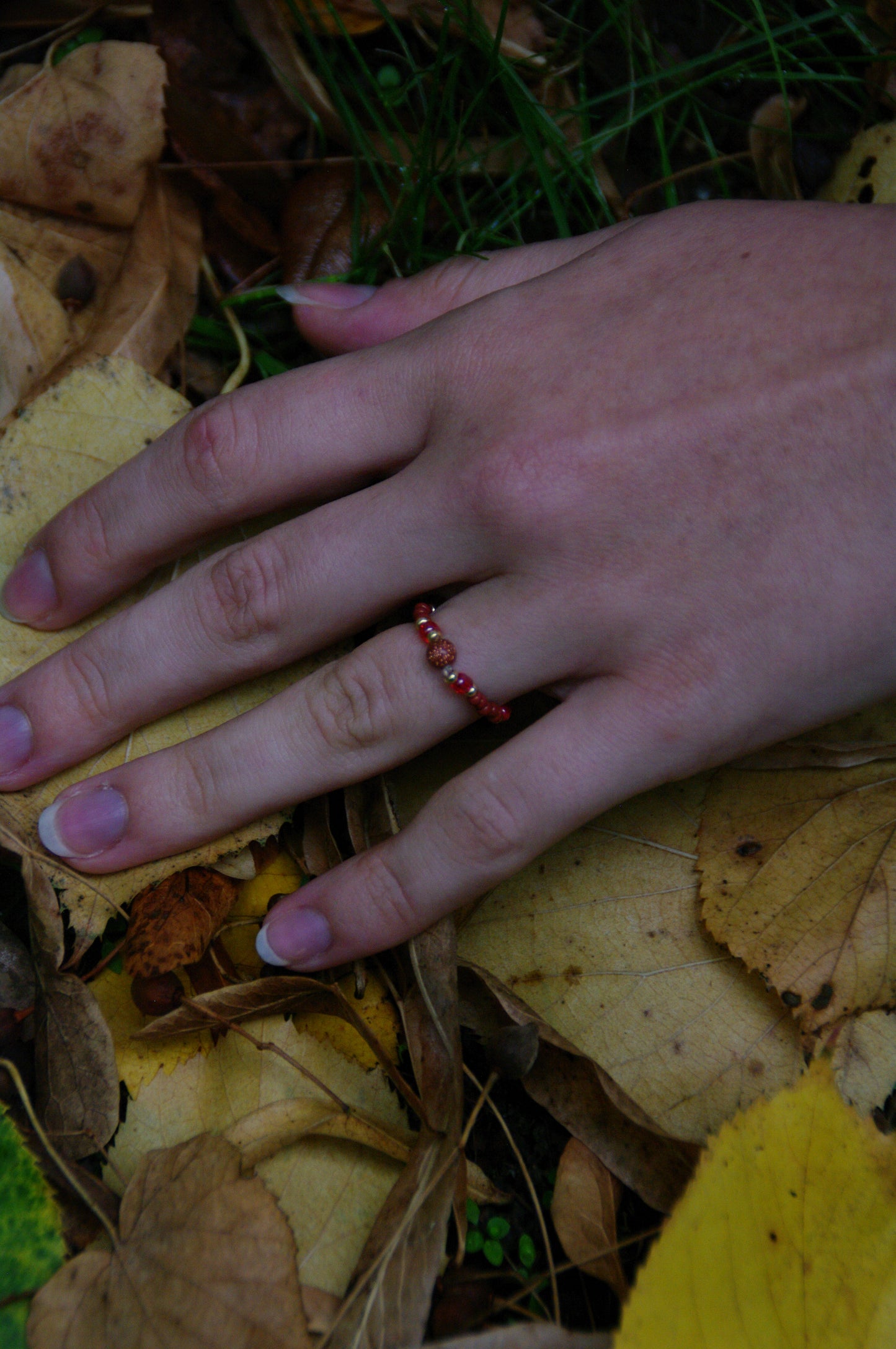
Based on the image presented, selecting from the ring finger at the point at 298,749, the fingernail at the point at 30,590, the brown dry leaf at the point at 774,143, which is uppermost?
the fingernail at the point at 30,590

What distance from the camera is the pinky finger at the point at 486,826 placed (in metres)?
1.28

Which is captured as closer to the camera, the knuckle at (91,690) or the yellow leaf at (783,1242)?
the yellow leaf at (783,1242)

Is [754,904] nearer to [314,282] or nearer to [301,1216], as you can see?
[301,1216]

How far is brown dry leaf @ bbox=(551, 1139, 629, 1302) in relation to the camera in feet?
3.96

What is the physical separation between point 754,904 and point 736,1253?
0.47m

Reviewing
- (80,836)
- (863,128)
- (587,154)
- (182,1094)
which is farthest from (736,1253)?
(863,128)

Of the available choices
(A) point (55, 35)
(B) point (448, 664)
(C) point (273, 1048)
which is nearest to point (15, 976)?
(C) point (273, 1048)

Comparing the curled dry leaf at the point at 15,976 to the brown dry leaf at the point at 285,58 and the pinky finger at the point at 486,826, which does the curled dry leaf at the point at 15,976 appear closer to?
the pinky finger at the point at 486,826

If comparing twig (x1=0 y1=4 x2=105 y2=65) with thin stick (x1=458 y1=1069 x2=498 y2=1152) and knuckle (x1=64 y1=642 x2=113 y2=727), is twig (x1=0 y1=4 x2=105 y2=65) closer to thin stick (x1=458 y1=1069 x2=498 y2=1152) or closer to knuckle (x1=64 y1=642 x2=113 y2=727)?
knuckle (x1=64 y1=642 x2=113 y2=727)

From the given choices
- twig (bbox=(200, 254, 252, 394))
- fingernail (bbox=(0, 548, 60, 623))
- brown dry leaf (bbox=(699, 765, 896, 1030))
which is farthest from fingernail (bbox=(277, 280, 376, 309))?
brown dry leaf (bbox=(699, 765, 896, 1030))

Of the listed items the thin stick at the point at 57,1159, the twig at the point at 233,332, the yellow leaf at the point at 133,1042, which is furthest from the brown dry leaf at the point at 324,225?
the thin stick at the point at 57,1159

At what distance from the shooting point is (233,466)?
4.58 ft

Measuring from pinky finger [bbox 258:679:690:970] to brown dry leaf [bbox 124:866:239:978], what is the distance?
0.09m

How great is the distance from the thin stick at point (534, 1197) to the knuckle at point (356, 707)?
0.52 meters
